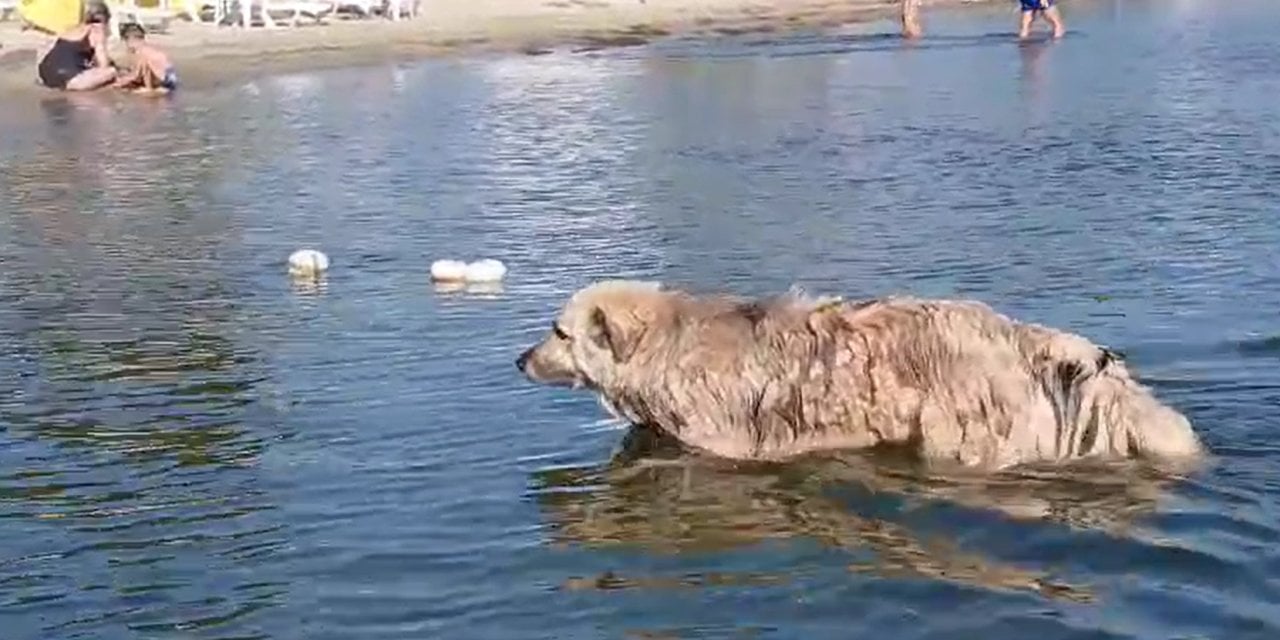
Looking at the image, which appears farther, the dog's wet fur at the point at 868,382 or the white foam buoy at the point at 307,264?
the white foam buoy at the point at 307,264

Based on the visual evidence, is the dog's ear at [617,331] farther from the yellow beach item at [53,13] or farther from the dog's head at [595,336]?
the yellow beach item at [53,13]

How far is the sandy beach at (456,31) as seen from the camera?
2989 cm

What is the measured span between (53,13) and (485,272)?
2135 cm

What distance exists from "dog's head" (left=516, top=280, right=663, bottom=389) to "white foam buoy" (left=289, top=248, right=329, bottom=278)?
3.85m

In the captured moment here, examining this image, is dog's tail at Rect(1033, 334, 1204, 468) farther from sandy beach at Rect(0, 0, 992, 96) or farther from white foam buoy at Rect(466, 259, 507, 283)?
sandy beach at Rect(0, 0, 992, 96)

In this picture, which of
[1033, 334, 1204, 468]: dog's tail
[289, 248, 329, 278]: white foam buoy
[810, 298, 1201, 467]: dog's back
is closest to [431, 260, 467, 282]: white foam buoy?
[289, 248, 329, 278]: white foam buoy

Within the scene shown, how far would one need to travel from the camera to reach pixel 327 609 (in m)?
5.94

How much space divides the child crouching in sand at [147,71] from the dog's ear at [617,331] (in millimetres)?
18456

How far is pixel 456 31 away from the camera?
36.4m

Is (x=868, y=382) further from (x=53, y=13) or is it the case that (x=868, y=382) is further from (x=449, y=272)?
(x=53, y=13)

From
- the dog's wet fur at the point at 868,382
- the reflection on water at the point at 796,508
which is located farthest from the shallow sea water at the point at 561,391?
the dog's wet fur at the point at 868,382

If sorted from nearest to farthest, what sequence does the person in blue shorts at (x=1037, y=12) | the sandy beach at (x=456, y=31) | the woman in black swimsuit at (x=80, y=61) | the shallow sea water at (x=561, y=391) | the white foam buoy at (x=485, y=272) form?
the shallow sea water at (x=561, y=391) < the white foam buoy at (x=485, y=272) < the woman in black swimsuit at (x=80, y=61) < the sandy beach at (x=456, y=31) < the person in blue shorts at (x=1037, y=12)

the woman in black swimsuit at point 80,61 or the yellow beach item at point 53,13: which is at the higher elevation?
the yellow beach item at point 53,13

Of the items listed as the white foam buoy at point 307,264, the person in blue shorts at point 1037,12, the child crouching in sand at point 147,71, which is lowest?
the white foam buoy at point 307,264
